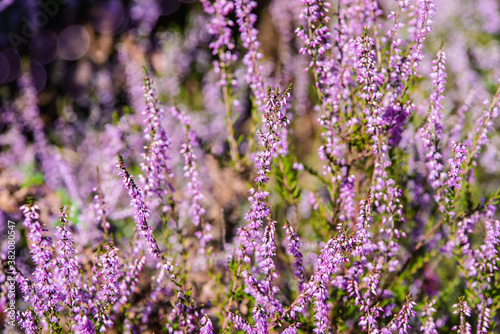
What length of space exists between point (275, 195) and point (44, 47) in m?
→ 4.68

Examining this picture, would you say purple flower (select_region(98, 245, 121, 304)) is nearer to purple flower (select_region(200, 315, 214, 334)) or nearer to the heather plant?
the heather plant

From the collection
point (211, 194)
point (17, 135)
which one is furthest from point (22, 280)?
point (17, 135)

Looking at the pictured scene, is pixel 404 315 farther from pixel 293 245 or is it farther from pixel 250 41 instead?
pixel 250 41

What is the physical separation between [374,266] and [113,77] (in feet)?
18.7

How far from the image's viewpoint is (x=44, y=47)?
664 cm

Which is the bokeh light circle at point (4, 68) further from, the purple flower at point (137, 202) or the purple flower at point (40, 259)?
the purple flower at point (137, 202)

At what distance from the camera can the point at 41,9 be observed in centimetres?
615

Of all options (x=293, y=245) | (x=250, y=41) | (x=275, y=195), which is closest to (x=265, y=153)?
(x=293, y=245)

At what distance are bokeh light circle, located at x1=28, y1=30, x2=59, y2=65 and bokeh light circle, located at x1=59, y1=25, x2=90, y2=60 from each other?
0.13m

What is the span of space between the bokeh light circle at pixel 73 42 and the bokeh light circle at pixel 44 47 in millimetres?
129

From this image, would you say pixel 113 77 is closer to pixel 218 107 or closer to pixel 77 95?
pixel 77 95

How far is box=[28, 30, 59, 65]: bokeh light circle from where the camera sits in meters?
6.49

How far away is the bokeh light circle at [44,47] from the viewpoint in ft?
21.3

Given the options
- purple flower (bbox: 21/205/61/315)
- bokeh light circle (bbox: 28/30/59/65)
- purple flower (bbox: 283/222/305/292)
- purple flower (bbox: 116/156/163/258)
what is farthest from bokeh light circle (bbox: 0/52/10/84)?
purple flower (bbox: 283/222/305/292)
